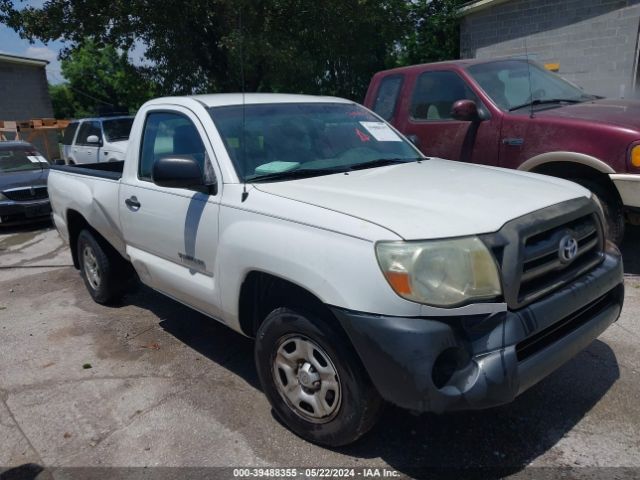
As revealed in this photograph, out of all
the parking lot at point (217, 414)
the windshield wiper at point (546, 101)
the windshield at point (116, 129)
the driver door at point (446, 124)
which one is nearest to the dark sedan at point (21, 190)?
the windshield at point (116, 129)

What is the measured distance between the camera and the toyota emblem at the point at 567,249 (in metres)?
2.75

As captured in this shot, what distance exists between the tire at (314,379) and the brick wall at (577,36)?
964 cm

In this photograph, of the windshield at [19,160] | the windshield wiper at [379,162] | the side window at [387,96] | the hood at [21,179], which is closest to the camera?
the windshield wiper at [379,162]

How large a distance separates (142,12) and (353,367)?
12337mm

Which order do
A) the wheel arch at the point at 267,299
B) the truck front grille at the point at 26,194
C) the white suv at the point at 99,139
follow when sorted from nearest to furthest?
the wheel arch at the point at 267,299, the truck front grille at the point at 26,194, the white suv at the point at 99,139

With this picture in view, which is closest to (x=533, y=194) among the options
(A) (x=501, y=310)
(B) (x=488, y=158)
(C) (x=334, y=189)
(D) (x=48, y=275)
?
(A) (x=501, y=310)

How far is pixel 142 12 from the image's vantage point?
41.9 ft

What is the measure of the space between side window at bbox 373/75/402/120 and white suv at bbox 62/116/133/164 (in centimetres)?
611

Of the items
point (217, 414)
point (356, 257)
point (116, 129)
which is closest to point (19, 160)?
point (116, 129)

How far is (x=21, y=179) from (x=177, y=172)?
8.20 meters

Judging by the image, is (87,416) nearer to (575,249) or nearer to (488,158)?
(575,249)

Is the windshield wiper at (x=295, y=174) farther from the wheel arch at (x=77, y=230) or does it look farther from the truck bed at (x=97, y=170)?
the wheel arch at (x=77, y=230)

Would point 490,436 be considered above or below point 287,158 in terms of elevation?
below

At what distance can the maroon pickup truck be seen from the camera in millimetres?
4715
